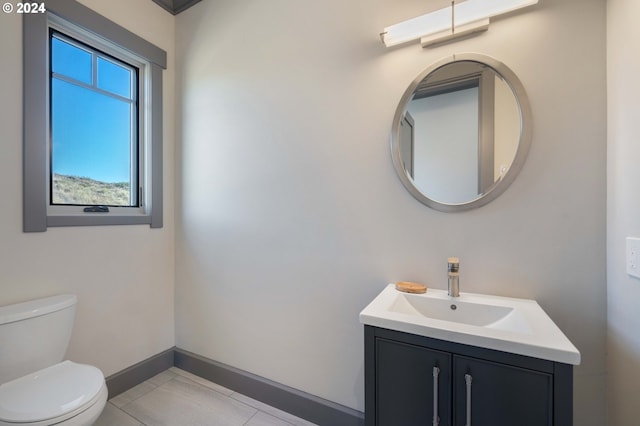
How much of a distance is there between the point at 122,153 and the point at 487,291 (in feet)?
8.24

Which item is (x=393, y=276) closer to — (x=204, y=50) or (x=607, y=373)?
(x=607, y=373)

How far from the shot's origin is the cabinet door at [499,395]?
817mm

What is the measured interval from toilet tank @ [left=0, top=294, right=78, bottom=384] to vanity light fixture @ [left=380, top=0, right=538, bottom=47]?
2.21m

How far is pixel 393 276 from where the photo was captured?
1.45 m

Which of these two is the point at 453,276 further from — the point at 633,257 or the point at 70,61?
the point at 70,61

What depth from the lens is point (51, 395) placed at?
1206 millimetres

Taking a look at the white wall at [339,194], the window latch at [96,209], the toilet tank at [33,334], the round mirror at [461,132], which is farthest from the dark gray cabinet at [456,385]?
the window latch at [96,209]

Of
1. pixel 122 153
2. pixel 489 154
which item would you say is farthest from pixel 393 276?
pixel 122 153

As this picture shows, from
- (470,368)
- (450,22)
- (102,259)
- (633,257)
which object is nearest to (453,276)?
(470,368)

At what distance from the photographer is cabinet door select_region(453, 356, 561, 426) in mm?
817

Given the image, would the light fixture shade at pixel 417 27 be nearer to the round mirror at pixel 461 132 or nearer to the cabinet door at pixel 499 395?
the round mirror at pixel 461 132

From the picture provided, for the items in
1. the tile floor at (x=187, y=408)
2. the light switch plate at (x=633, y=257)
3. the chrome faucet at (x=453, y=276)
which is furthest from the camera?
the tile floor at (x=187, y=408)

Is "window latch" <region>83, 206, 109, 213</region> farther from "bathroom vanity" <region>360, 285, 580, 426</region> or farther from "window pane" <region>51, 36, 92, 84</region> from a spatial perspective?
"bathroom vanity" <region>360, 285, 580, 426</region>

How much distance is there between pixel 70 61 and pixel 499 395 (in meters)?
2.81
